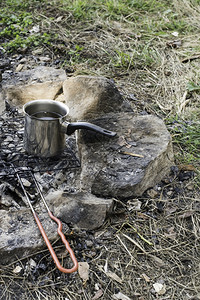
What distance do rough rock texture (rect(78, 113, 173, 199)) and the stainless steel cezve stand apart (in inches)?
5.6

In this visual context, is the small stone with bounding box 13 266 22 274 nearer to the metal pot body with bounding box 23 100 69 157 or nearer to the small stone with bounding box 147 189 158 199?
the metal pot body with bounding box 23 100 69 157

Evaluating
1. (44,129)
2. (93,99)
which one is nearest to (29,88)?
(93,99)

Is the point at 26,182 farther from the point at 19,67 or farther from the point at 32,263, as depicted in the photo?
the point at 19,67

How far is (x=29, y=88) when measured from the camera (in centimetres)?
306

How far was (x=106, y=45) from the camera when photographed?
14.0 feet

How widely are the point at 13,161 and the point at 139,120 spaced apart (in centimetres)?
93


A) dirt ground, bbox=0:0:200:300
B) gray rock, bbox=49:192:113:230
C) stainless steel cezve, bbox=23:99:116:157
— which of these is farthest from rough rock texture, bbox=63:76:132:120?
gray rock, bbox=49:192:113:230

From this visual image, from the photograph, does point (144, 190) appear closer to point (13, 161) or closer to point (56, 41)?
point (13, 161)

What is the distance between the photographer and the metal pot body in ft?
7.50

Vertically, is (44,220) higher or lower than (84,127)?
lower

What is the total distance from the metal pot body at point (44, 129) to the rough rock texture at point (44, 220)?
1.26 ft

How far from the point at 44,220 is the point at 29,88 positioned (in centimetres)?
146

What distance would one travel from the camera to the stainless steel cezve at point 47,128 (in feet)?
7.46

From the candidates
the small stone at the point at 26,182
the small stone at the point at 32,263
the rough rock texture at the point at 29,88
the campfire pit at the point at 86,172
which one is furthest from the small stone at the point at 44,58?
the small stone at the point at 32,263
